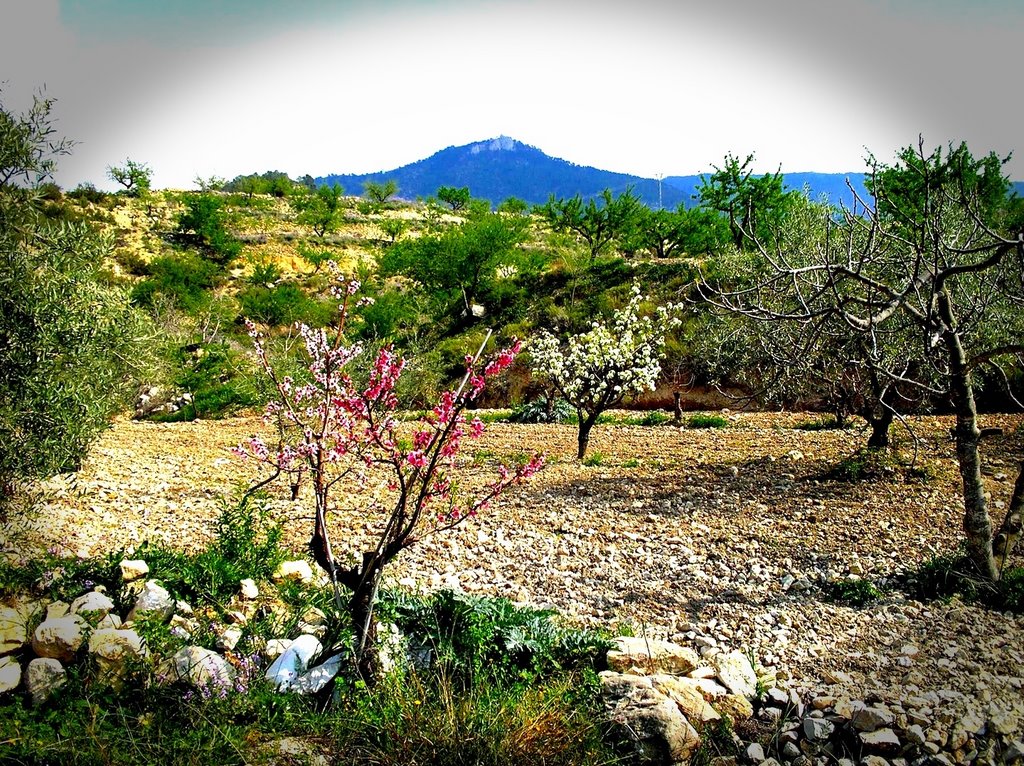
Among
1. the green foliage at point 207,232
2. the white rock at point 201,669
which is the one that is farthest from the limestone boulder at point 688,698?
the green foliage at point 207,232

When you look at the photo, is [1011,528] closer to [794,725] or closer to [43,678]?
[794,725]

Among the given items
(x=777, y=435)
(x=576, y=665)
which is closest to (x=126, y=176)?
(x=777, y=435)

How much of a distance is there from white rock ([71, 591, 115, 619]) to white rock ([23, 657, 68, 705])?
502 mm

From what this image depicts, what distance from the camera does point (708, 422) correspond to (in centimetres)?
1523

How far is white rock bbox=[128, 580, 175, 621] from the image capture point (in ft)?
14.8

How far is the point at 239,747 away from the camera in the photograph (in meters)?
3.35

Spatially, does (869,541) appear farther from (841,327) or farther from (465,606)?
(465,606)

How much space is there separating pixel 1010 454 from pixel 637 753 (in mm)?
9804

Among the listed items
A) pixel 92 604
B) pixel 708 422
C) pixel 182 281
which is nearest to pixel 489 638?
pixel 92 604

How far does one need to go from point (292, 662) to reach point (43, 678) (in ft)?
4.81

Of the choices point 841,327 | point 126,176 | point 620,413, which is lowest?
point 620,413

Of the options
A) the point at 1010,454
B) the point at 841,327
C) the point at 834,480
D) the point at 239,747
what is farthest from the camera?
the point at 1010,454

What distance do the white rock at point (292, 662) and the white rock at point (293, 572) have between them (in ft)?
5.25

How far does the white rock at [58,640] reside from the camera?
405 centimetres
